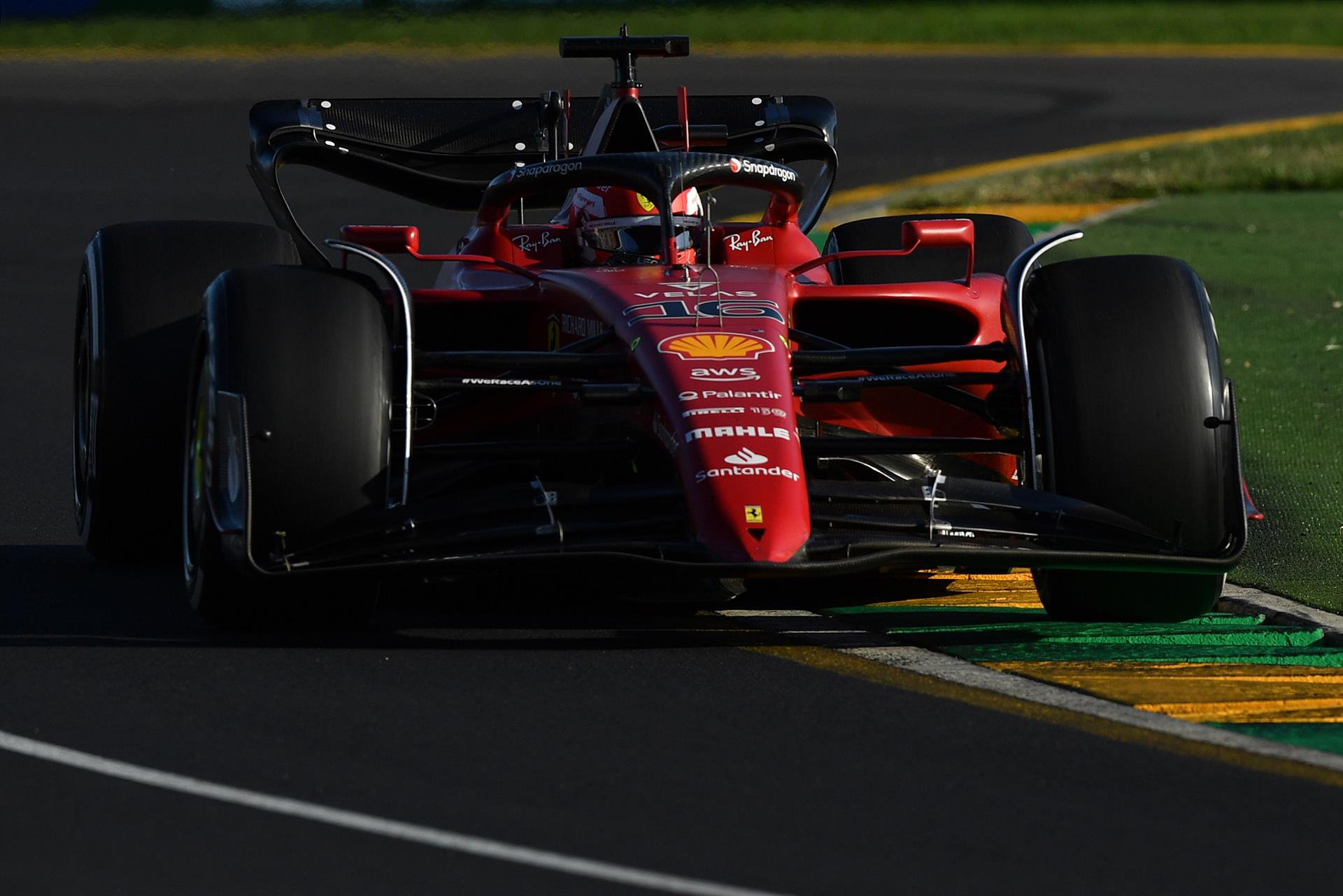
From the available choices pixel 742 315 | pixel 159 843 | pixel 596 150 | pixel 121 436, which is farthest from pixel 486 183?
pixel 159 843

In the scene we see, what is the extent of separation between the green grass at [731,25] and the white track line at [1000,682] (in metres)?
18.8

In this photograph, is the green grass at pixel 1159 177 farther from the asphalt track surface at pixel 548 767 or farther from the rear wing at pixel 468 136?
the asphalt track surface at pixel 548 767

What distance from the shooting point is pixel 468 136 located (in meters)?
9.23

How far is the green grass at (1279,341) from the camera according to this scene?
25.1 feet

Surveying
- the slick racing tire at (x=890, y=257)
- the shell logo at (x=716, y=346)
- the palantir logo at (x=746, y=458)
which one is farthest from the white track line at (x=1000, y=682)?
the slick racing tire at (x=890, y=257)

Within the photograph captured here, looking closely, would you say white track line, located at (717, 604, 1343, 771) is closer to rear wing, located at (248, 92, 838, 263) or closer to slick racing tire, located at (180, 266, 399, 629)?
slick racing tire, located at (180, 266, 399, 629)

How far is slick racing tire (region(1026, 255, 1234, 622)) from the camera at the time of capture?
6199mm

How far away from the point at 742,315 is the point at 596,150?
1.98 meters

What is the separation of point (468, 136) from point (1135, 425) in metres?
3.82

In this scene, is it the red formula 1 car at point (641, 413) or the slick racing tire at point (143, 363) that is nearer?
the red formula 1 car at point (641, 413)

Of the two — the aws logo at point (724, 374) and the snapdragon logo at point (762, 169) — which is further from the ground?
the snapdragon logo at point (762, 169)

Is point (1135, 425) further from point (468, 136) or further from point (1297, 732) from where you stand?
point (468, 136)

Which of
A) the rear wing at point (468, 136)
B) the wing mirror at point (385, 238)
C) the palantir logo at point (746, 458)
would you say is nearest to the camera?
the palantir logo at point (746, 458)

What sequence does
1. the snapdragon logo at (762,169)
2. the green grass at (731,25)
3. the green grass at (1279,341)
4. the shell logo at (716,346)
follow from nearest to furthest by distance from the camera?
the shell logo at (716,346), the snapdragon logo at (762,169), the green grass at (1279,341), the green grass at (731,25)
